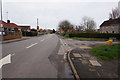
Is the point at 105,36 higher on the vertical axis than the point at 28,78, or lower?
higher

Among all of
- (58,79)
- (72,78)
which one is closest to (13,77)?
(58,79)

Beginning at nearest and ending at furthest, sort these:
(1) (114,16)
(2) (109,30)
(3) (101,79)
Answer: (3) (101,79) < (2) (109,30) < (1) (114,16)

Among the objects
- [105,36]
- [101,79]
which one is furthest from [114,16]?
[101,79]

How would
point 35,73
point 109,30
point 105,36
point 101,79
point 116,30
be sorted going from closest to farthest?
point 101,79 → point 35,73 → point 105,36 → point 116,30 → point 109,30

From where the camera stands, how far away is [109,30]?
122 ft

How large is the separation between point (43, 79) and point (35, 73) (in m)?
0.62

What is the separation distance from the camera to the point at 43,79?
313cm

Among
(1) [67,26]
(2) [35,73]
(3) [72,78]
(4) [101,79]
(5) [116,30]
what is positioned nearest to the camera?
(4) [101,79]

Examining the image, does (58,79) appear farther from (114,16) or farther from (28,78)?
(114,16)

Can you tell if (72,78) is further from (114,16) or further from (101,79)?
(114,16)

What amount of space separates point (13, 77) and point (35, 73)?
845mm

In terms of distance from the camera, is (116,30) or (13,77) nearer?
(13,77)

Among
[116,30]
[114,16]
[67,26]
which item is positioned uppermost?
[114,16]

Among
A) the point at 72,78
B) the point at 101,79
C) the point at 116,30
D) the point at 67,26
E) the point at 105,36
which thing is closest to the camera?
the point at 101,79
